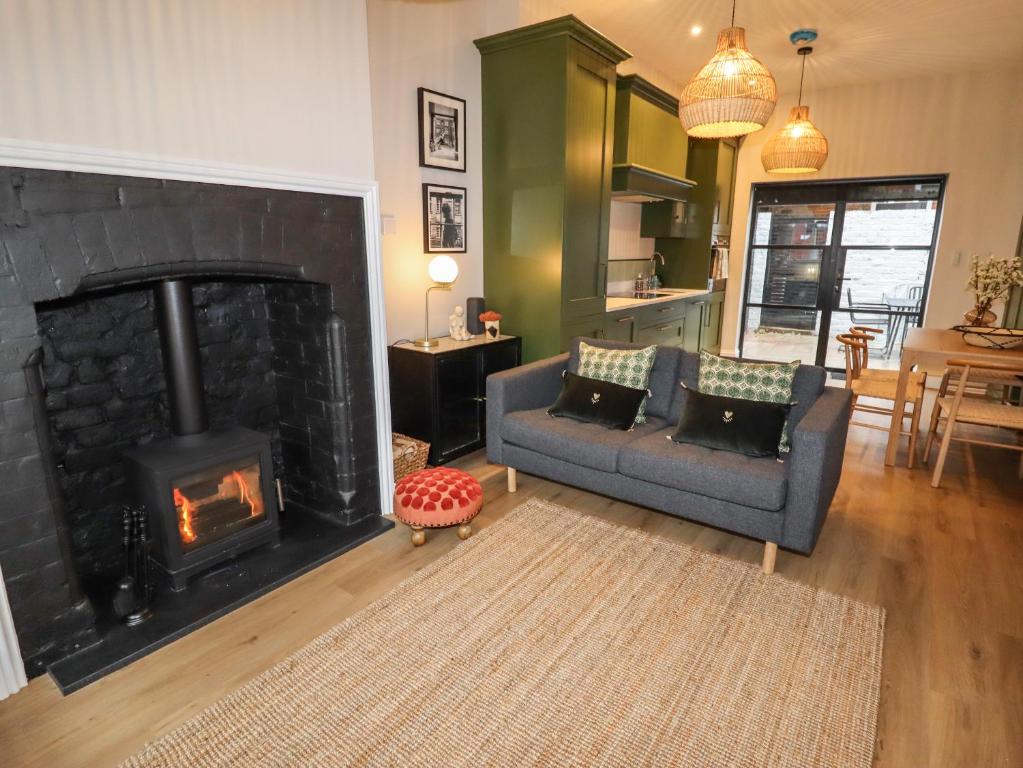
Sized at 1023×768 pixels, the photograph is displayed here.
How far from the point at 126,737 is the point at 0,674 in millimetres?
520

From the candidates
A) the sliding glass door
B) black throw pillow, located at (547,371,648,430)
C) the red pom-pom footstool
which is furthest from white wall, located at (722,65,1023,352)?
the red pom-pom footstool

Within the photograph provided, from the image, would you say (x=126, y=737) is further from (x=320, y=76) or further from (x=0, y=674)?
(x=320, y=76)

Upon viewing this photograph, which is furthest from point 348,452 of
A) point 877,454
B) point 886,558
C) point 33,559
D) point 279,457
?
point 877,454

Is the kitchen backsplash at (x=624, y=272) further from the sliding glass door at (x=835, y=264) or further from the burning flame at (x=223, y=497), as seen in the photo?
the burning flame at (x=223, y=497)

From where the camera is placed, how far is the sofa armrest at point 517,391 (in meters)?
3.21

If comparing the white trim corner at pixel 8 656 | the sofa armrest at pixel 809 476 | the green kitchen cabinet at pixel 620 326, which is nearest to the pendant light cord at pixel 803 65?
the green kitchen cabinet at pixel 620 326

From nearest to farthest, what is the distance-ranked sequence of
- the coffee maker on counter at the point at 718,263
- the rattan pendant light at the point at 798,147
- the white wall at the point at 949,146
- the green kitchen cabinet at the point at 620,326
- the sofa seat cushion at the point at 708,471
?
the sofa seat cushion at the point at 708,471 → the rattan pendant light at the point at 798,147 → the green kitchen cabinet at the point at 620,326 → the white wall at the point at 949,146 → the coffee maker on counter at the point at 718,263

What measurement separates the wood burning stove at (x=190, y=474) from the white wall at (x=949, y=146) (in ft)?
20.7

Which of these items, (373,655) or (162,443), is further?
(162,443)

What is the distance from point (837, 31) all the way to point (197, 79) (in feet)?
15.3

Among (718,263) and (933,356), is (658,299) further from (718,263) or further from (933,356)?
(933,356)

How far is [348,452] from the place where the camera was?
2.79 meters

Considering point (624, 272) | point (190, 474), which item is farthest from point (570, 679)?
point (624, 272)

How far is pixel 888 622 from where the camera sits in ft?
7.10
